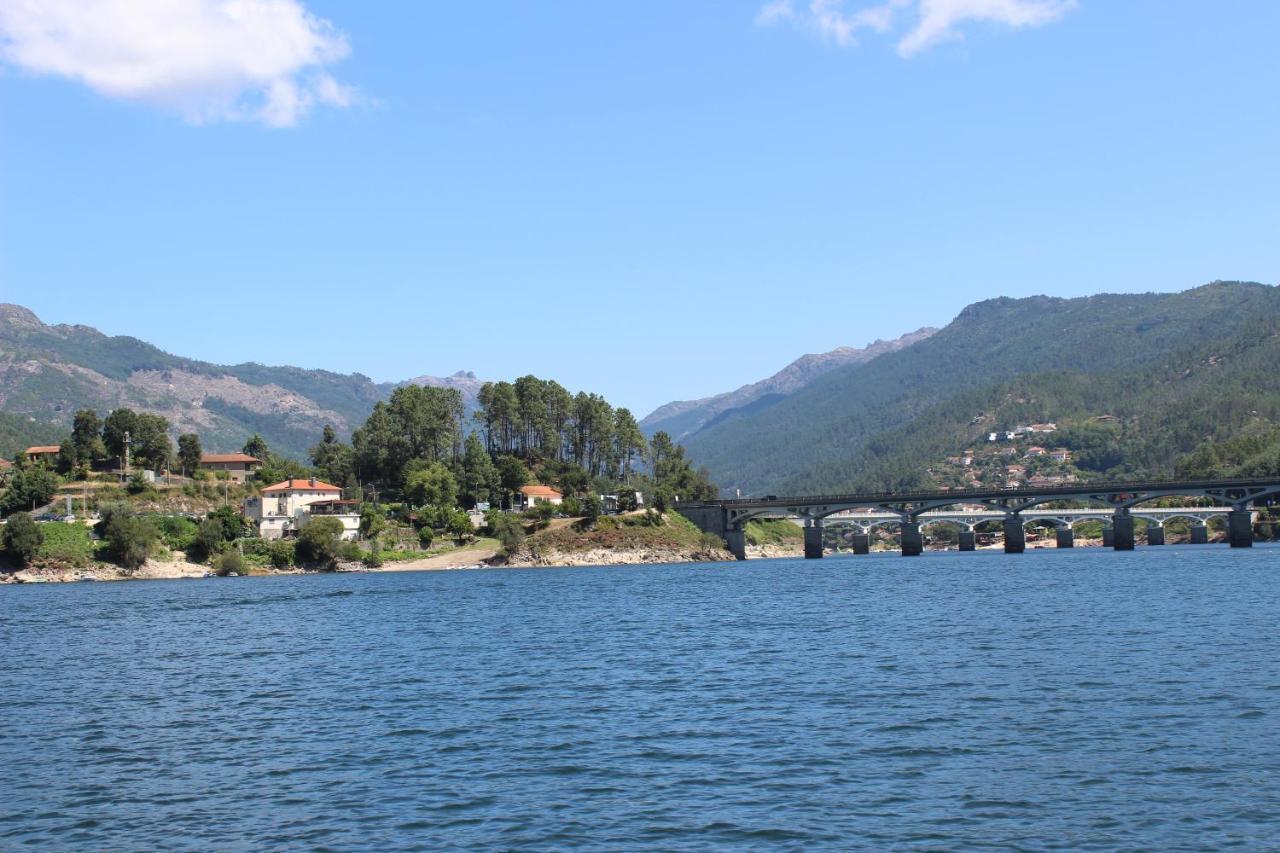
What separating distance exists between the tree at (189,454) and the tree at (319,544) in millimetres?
48857

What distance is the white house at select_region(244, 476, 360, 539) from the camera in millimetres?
156375

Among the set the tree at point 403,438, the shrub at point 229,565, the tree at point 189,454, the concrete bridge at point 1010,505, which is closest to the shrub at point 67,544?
the shrub at point 229,565

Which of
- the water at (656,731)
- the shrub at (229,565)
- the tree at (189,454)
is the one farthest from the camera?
the tree at (189,454)

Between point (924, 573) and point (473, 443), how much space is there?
76.9 metres

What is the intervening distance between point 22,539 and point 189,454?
61.3 meters

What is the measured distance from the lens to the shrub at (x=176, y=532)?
139625mm

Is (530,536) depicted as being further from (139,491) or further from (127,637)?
(127,637)

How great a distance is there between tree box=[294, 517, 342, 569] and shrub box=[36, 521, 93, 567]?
22.6m

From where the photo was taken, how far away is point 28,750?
116ft

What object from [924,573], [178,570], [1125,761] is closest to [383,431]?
[178,570]

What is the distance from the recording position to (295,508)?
163625 mm

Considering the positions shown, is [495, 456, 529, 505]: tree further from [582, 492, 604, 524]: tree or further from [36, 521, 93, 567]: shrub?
[36, 521, 93, 567]: shrub

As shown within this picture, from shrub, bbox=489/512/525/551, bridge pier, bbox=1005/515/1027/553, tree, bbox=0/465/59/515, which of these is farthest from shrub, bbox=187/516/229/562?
bridge pier, bbox=1005/515/1027/553

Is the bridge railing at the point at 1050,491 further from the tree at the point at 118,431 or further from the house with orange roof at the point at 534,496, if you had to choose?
the tree at the point at 118,431
